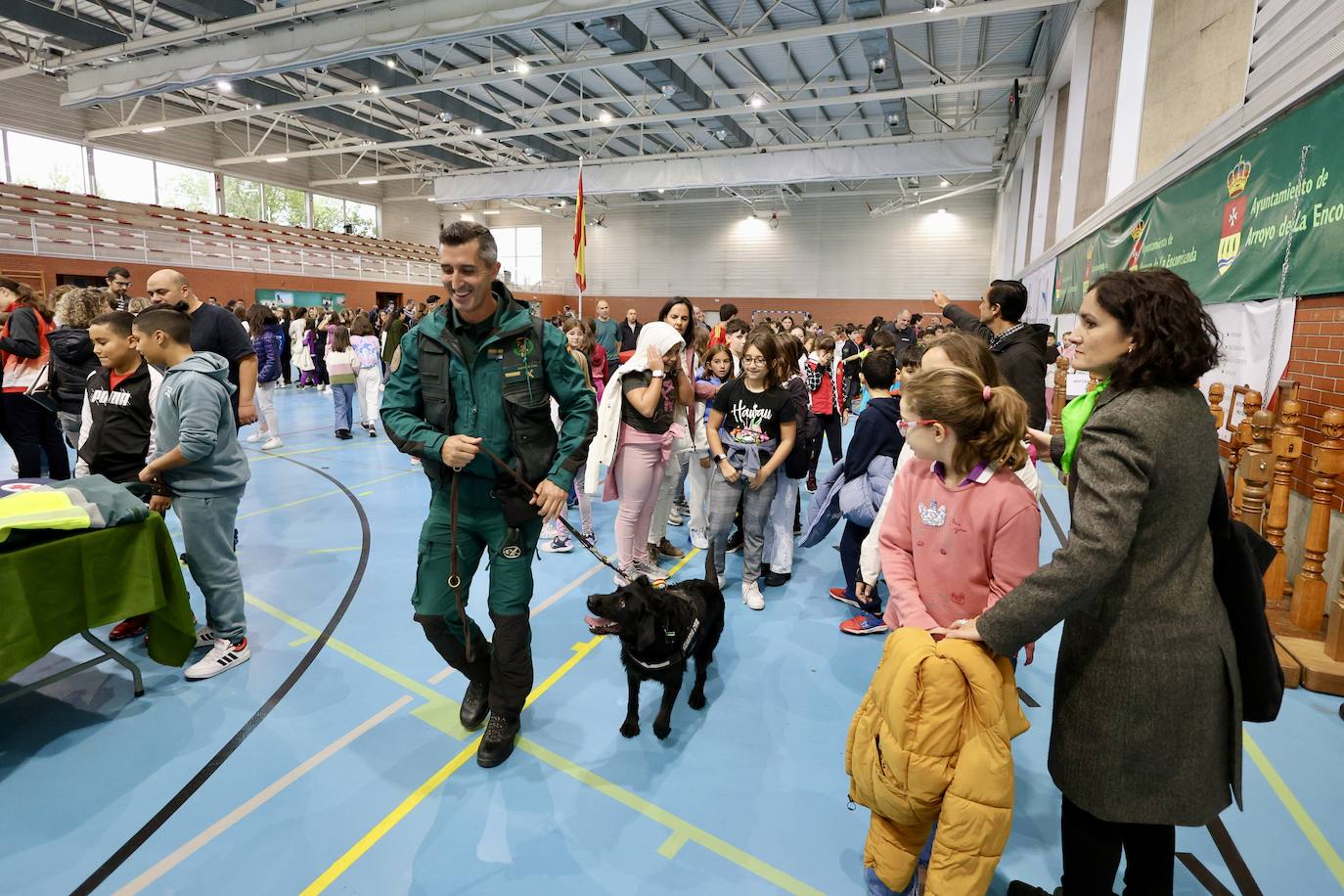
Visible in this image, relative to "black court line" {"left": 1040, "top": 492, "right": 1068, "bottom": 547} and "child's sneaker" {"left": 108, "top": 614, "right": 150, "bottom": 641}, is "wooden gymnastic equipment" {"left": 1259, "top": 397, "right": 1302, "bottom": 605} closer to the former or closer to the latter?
"black court line" {"left": 1040, "top": 492, "right": 1068, "bottom": 547}

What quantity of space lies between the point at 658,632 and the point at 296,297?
71.6 feet

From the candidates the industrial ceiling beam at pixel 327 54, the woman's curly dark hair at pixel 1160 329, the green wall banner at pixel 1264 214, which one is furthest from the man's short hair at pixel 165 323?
the industrial ceiling beam at pixel 327 54

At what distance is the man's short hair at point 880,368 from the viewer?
11.6 ft

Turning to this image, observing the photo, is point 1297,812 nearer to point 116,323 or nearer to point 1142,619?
point 1142,619

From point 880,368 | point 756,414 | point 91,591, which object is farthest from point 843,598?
point 91,591

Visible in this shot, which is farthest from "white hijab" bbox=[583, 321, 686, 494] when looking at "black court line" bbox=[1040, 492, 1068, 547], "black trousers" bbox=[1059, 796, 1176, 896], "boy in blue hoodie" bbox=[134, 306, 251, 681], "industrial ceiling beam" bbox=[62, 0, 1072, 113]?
"industrial ceiling beam" bbox=[62, 0, 1072, 113]

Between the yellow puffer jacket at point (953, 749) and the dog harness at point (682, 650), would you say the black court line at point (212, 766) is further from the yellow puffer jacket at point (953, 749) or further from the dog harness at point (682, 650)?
the yellow puffer jacket at point (953, 749)

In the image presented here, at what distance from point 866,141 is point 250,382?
14.6m

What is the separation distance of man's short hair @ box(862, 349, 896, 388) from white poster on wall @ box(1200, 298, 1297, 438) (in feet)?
6.01

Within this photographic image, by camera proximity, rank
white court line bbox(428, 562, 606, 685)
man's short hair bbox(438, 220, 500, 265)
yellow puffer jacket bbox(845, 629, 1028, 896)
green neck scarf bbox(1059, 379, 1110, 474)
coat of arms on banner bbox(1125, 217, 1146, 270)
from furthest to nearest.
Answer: coat of arms on banner bbox(1125, 217, 1146, 270) → white court line bbox(428, 562, 606, 685) → man's short hair bbox(438, 220, 500, 265) → green neck scarf bbox(1059, 379, 1110, 474) → yellow puffer jacket bbox(845, 629, 1028, 896)

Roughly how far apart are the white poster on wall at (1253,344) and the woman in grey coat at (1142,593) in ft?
10.2

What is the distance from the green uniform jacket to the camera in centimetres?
230

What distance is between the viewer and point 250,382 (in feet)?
14.5

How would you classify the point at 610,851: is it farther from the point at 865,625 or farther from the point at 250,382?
the point at 250,382
